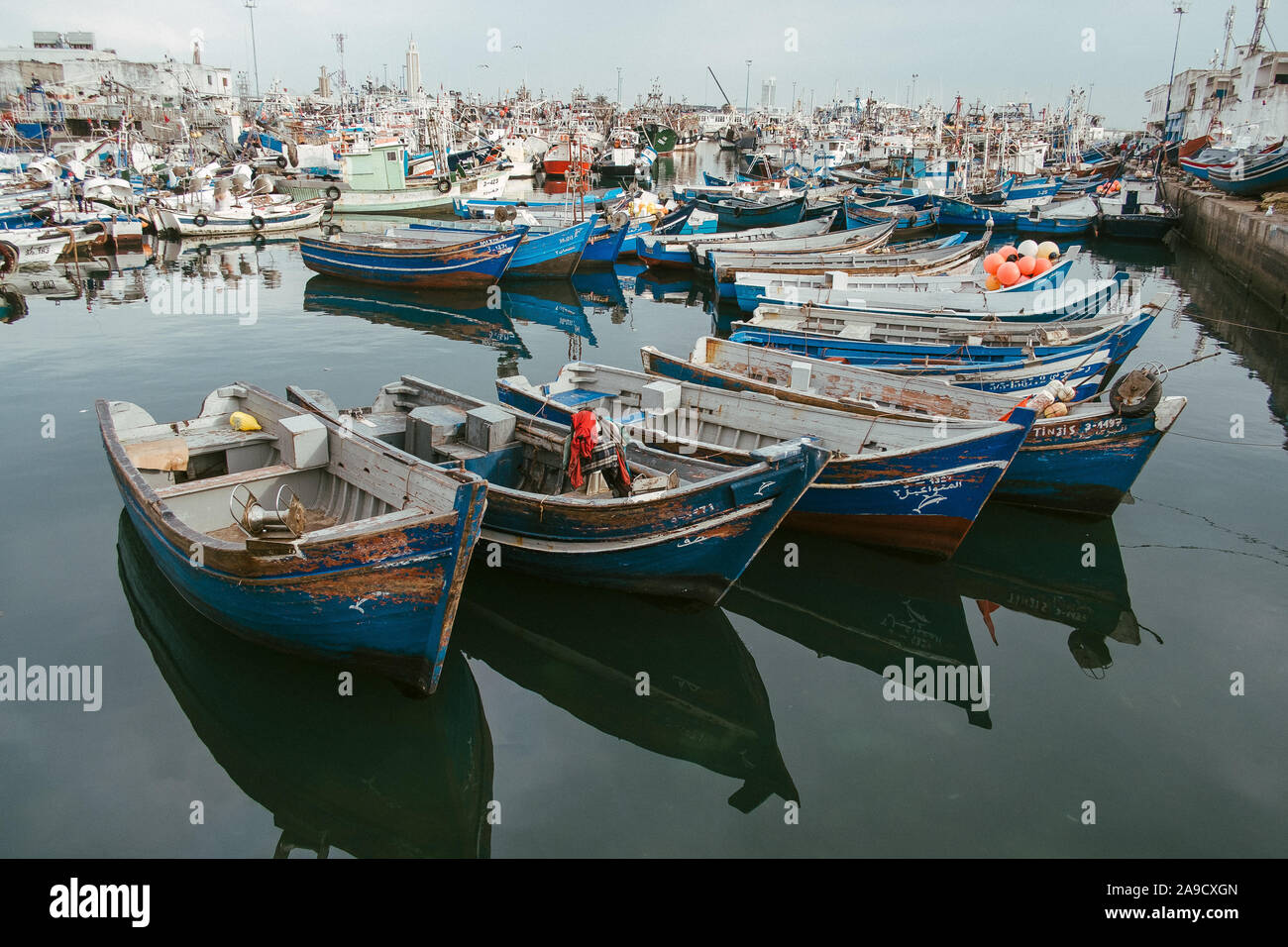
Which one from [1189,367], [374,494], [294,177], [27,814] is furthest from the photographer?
[294,177]

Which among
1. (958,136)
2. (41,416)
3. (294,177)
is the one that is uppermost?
(958,136)

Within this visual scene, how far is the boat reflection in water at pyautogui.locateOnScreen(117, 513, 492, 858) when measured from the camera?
641 cm

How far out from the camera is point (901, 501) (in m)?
9.91

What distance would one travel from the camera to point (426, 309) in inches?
978

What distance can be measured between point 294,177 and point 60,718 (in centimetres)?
4644

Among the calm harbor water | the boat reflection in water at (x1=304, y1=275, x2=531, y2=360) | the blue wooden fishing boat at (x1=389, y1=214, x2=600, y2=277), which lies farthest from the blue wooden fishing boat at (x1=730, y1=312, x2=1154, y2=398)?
the blue wooden fishing boat at (x1=389, y1=214, x2=600, y2=277)

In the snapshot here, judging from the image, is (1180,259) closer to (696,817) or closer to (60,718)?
(696,817)

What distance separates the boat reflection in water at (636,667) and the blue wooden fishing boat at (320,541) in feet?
4.81

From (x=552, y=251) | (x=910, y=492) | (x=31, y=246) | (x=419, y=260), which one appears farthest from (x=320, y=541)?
(x=31, y=246)

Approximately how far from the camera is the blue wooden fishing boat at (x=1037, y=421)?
10562 millimetres

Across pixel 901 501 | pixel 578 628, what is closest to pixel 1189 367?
pixel 901 501

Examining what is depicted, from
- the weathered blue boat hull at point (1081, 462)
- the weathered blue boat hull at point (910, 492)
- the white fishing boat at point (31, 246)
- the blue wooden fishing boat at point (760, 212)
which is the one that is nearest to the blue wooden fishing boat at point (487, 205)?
the blue wooden fishing boat at point (760, 212)

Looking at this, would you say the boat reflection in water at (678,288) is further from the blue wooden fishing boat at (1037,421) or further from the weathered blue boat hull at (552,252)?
the blue wooden fishing boat at (1037,421)

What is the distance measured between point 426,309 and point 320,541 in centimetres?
1939
